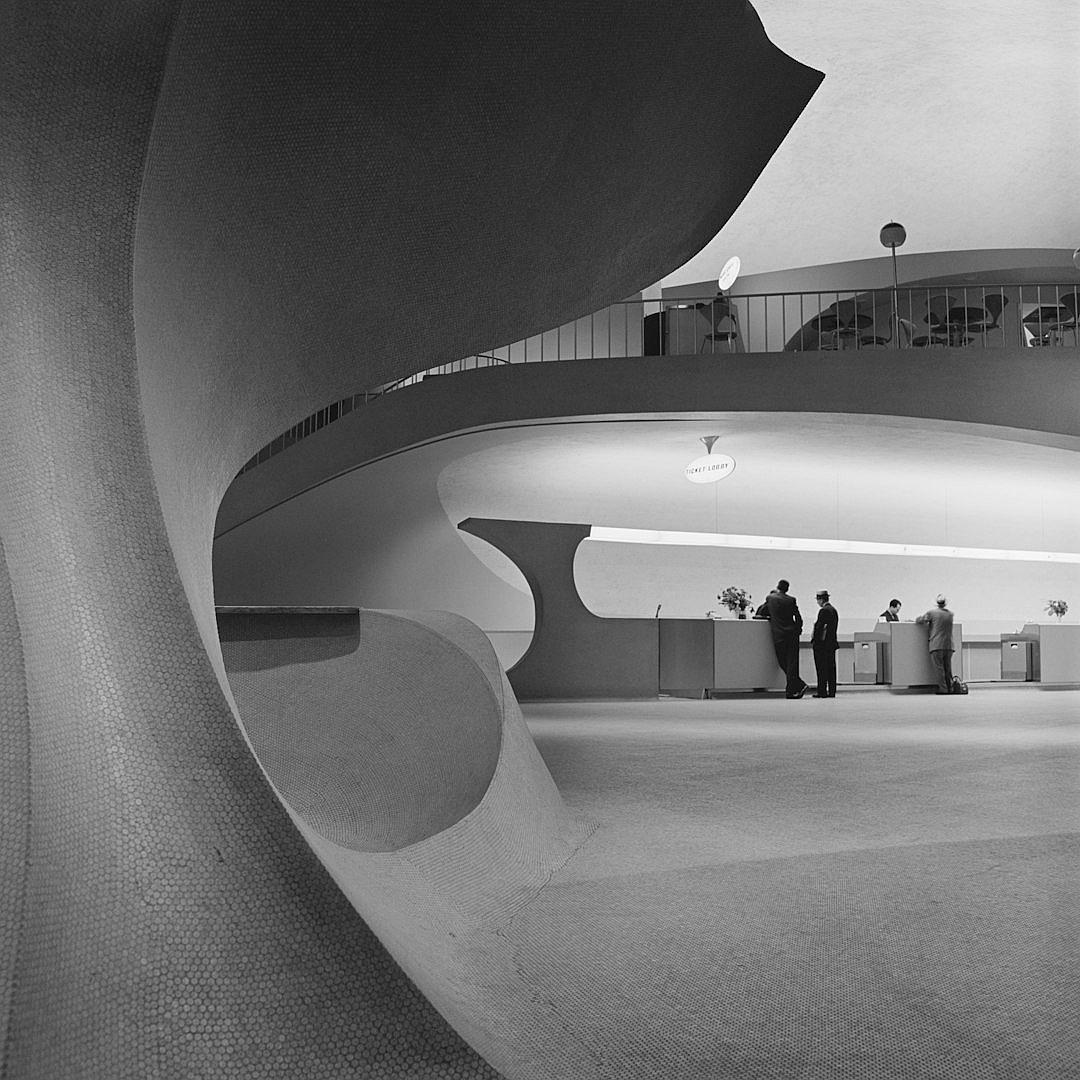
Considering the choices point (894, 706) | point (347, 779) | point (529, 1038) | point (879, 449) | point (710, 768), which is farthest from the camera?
point (879, 449)

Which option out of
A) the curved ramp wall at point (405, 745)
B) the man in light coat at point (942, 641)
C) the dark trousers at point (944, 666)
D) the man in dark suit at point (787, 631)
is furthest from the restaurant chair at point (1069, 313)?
the curved ramp wall at point (405, 745)

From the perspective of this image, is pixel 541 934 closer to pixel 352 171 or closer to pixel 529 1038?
pixel 529 1038

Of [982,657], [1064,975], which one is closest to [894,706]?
[982,657]

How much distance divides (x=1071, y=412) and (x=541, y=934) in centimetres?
1161

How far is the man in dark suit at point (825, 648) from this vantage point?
12.9 m

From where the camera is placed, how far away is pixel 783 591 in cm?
1294

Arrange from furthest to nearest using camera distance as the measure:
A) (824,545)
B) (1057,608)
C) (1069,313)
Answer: (824,545), (1057,608), (1069,313)

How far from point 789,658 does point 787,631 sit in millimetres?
339

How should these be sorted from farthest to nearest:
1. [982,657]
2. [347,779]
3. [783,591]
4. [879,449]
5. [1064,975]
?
[982,657] < [879,449] < [783,591] < [347,779] < [1064,975]

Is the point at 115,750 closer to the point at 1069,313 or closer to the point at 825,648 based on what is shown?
the point at 825,648

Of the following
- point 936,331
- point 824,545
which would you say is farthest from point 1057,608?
point 936,331

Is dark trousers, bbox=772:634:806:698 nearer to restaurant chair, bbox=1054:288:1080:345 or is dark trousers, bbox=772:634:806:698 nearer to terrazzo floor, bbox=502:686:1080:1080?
restaurant chair, bbox=1054:288:1080:345

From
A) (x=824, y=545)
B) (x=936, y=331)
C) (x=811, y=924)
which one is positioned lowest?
(x=811, y=924)

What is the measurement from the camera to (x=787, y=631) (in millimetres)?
12883
